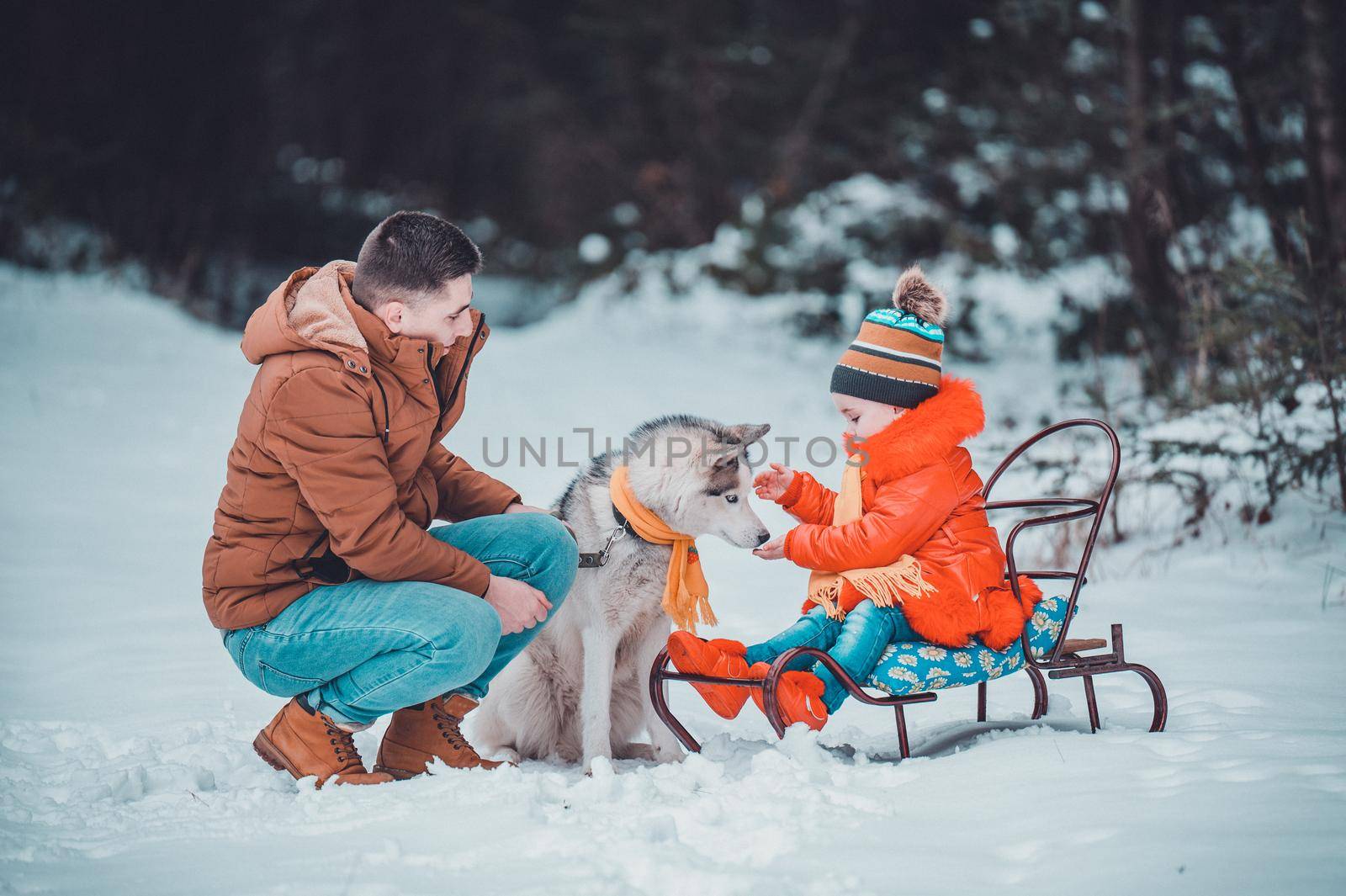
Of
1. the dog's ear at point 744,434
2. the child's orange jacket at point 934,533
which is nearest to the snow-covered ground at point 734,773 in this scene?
the child's orange jacket at point 934,533

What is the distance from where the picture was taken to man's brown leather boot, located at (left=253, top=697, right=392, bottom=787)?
269cm

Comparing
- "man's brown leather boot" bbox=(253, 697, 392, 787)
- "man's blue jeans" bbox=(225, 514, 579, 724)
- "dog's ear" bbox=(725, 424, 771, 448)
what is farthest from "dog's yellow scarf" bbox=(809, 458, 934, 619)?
"man's brown leather boot" bbox=(253, 697, 392, 787)

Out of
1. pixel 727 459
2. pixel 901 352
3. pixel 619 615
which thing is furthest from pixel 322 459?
pixel 901 352

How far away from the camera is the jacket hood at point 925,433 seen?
281 centimetres

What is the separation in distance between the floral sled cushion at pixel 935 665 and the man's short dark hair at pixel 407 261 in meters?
1.56

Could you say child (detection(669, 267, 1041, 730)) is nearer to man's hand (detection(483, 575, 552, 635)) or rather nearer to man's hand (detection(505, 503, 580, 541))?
man's hand (detection(483, 575, 552, 635))

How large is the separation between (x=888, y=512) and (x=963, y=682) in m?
0.50

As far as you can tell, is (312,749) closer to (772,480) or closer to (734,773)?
(734,773)

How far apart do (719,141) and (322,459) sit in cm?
1209

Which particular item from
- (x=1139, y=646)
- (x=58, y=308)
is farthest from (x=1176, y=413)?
(x=58, y=308)

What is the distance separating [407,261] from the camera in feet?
8.65

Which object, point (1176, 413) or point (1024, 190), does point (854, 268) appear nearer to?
point (1024, 190)

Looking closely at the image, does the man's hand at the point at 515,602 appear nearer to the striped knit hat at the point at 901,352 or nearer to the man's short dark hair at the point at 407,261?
the man's short dark hair at the point at 407,261

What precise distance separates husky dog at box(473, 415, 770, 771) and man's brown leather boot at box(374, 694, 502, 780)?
37 centimetres
